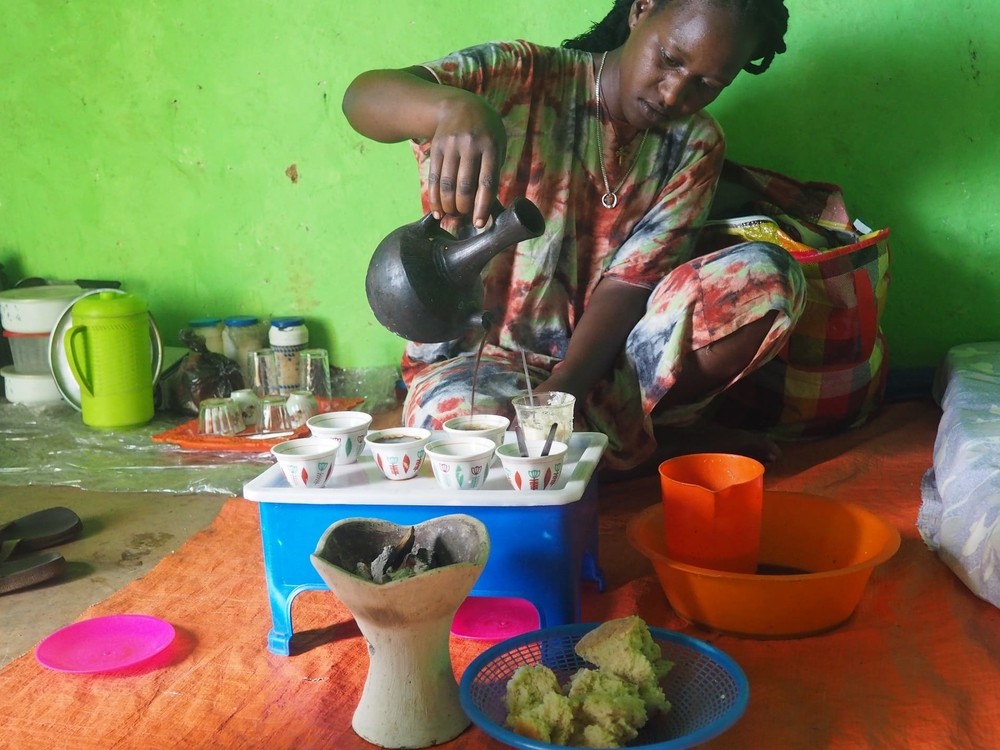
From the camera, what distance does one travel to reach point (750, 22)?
1.53 metres

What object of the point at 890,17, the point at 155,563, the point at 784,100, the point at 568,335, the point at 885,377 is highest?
the point at 890,17

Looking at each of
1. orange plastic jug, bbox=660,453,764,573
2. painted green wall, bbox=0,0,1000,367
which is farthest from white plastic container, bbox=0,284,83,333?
orange plastic jug, bbox=660,453,764,573

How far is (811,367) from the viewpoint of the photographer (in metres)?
1.96

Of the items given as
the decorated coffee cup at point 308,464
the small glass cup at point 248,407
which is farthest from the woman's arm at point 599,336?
the small glass cup at point 248,407

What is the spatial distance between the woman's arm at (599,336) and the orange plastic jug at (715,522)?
41 cm

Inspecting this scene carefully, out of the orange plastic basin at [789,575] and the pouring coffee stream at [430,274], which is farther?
the pouring coffee stream at [430,274]

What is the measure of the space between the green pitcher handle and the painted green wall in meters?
0.38

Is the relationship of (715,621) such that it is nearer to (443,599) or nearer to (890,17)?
(443,599)

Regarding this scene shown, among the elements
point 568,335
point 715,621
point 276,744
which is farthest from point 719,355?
point 276,744

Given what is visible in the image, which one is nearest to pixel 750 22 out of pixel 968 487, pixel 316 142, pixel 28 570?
pixel 968 487

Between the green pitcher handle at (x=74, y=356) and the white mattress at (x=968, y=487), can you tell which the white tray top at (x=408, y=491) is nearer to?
the white mattress at (x=968, y=487)

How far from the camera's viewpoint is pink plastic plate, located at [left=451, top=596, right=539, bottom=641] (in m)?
1.25

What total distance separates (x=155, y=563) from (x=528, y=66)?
1135mm

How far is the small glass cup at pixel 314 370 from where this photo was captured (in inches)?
99.5
